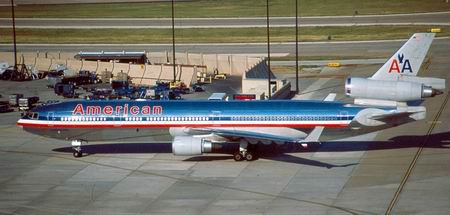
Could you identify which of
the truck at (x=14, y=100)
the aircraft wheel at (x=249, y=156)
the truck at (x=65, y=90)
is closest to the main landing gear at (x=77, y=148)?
the aircraft wheel at (x=249, y=156)

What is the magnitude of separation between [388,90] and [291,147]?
9311mm

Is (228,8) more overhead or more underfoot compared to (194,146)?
more overhead

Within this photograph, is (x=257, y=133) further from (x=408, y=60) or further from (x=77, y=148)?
(x=77, y=148)

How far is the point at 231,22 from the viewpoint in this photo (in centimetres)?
15875

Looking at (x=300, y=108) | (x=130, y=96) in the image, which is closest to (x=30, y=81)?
(x=130, y=96)

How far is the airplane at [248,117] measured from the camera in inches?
2377

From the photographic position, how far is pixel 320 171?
58.4 m

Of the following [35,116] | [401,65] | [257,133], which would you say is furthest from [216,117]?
[401,65]

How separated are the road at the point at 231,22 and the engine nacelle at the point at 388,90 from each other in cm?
8889

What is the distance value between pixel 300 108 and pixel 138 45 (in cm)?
7665

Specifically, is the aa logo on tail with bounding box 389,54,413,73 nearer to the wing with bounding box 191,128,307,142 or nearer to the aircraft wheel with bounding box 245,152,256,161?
A: the wing with bounding box 191,128,307,142

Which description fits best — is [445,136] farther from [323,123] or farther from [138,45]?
[138,45]

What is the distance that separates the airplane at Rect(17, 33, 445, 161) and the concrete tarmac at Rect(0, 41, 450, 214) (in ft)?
5.67

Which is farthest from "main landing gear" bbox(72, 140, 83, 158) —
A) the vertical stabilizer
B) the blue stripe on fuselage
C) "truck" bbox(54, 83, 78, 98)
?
"truck" bbox(54, 83, 78, 98)
